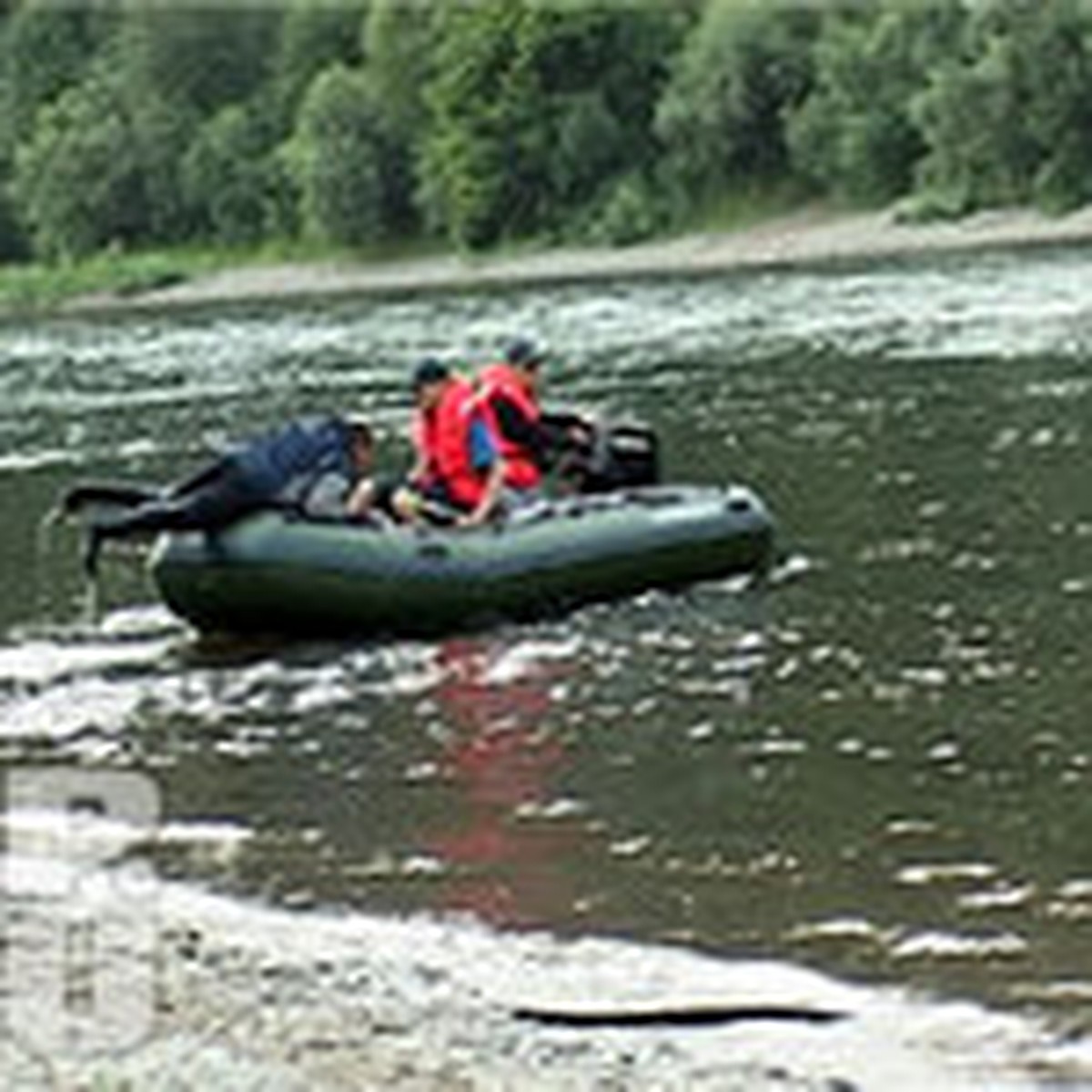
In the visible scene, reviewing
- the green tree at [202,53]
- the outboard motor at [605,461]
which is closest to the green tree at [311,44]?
the green tree at [202,53]

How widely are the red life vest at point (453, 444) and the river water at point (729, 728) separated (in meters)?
1.05

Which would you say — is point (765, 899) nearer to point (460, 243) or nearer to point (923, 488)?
point (923, 488)

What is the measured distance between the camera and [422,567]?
16891mm

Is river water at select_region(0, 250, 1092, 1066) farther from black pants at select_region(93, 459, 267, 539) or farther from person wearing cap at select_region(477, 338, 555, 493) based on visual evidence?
person wearing cap at select_region(477, 338, 555, 493)

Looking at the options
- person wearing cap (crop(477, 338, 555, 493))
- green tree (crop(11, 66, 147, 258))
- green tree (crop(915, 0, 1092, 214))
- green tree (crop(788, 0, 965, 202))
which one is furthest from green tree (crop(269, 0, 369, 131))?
person wearing cap (crop(477, 338, 555, 493))

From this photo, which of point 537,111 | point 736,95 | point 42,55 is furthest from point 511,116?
point 42,55

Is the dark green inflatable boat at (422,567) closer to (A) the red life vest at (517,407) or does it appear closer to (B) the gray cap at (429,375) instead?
(A) the red life vest at (517,407)

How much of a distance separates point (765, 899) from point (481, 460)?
7.21 m

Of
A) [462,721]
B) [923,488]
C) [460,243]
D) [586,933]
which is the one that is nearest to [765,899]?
[586,933]

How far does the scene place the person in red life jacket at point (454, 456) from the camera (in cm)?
1752

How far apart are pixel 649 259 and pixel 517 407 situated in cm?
6005

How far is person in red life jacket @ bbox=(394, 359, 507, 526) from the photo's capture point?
1752 centimetres

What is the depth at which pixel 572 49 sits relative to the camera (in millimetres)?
88688

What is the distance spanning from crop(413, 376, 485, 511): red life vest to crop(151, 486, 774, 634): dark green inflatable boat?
0.46 meters
